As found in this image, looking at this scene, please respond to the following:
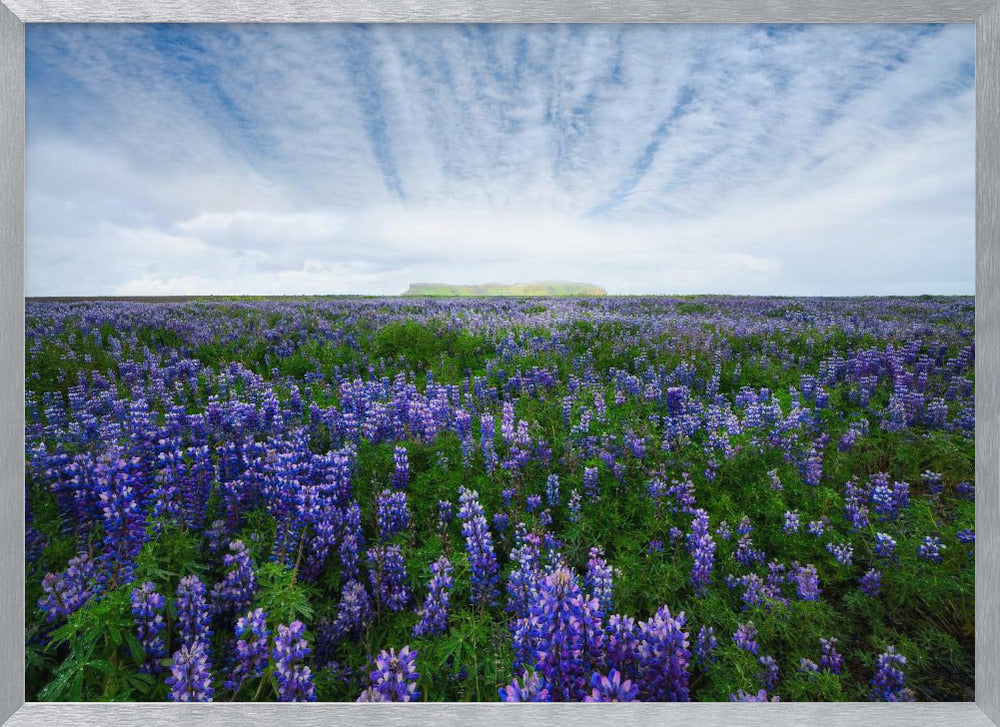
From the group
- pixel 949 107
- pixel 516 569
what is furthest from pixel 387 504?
pixel 949 107

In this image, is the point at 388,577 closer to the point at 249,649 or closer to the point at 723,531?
the point at 249,649

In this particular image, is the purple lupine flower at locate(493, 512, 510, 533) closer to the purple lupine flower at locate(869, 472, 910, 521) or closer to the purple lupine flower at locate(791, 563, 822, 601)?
the purple lupine flower at locate(791, 563, 822, 601)

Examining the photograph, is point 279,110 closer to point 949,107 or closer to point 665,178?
point 665,178

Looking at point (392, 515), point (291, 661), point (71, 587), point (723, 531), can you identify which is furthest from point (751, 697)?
point (71, 587)

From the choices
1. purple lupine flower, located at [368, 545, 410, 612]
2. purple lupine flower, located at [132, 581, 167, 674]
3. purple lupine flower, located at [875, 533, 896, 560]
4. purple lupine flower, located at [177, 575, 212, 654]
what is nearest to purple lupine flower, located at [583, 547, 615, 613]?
purple lupine flower, located at [368, 545, 410, 612]

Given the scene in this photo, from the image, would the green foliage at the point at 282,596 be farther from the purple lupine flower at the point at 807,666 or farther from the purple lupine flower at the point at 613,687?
the purple lupine flower at the point at 807,666

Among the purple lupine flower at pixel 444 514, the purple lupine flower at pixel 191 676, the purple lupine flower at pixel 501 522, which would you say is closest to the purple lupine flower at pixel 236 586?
the purple lupine flower at pixel 191 676
